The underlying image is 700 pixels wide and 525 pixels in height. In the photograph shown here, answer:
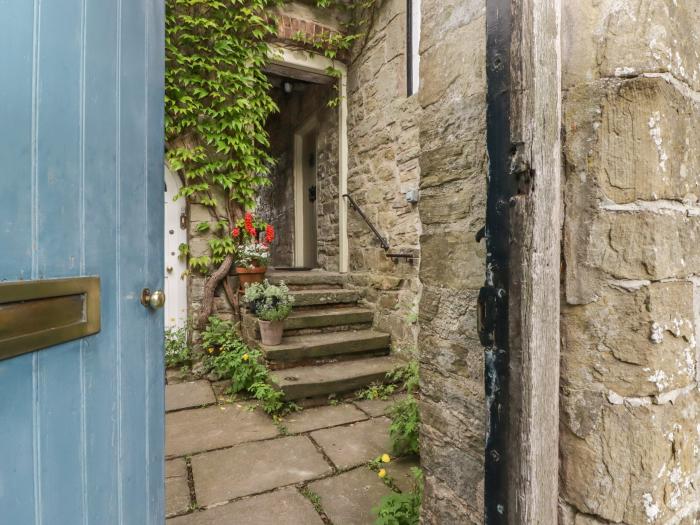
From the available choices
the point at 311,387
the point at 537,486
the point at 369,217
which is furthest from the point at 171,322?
the point at 537,486

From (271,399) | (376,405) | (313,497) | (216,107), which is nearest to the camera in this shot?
(313,497)

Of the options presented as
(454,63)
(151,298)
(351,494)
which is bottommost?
(351,494)

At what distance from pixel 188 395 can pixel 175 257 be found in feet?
4.73

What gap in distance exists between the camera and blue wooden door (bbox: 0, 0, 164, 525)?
614mm

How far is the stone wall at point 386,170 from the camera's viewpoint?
11.7ft

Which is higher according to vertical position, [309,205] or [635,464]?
[309,205]

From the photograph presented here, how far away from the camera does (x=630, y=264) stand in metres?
0.74

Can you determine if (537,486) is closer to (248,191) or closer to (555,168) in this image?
(555,168)

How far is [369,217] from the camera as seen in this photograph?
420 centimetres

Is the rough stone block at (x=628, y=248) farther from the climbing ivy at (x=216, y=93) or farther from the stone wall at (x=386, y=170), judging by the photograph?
the climbing ivy at (x=216, y=93)

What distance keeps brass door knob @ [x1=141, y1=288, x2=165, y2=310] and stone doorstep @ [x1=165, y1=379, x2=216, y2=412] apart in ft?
7.10

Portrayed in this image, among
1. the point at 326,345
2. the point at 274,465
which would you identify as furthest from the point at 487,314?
the point at 326,345

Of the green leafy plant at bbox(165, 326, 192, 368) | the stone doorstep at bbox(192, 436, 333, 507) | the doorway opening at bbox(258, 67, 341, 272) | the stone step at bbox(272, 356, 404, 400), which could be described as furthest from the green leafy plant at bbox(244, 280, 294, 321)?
the doorway opening at bbox(258, 67, 341, 272)

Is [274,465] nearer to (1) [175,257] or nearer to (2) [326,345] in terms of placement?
(2) [326,345]
